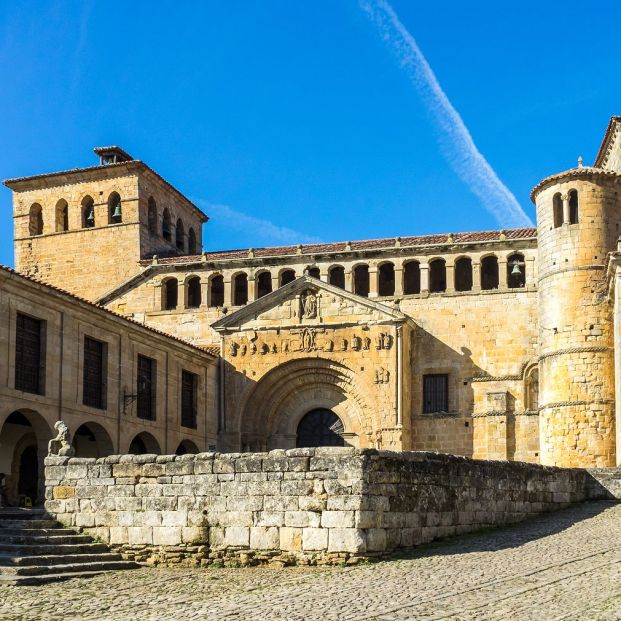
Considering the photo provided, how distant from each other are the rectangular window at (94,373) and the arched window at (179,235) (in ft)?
52.5

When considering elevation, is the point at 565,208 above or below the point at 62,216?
below

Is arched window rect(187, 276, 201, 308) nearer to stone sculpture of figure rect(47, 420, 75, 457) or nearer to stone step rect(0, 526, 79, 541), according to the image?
stone sculpture of figure rect(47, 420, 75, 457)

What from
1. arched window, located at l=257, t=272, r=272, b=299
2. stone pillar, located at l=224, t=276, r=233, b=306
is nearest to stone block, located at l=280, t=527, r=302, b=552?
stone pillar, located at l=224, t=276, r=233, b=306

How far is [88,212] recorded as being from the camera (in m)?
42.4

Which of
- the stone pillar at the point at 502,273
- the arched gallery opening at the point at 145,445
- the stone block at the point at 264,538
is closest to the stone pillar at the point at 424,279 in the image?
the stone pillar at the point at 502,273

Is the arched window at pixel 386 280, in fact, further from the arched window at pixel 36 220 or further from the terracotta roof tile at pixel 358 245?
the arched window at pixel 36 220

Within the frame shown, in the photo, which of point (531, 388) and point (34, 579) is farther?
point (531, 388)

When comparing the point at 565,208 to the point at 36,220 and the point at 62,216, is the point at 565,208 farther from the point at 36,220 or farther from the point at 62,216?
the point at 36,220

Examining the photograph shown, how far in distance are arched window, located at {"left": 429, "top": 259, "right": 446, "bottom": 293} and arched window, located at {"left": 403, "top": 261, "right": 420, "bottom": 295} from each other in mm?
490

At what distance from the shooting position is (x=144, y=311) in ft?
124

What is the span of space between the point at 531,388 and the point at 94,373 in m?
14.0

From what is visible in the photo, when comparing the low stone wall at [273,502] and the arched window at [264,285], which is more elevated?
the arched window at [264,285]

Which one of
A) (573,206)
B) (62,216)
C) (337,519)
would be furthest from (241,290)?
(337,519)

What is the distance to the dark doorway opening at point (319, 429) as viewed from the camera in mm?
35219
